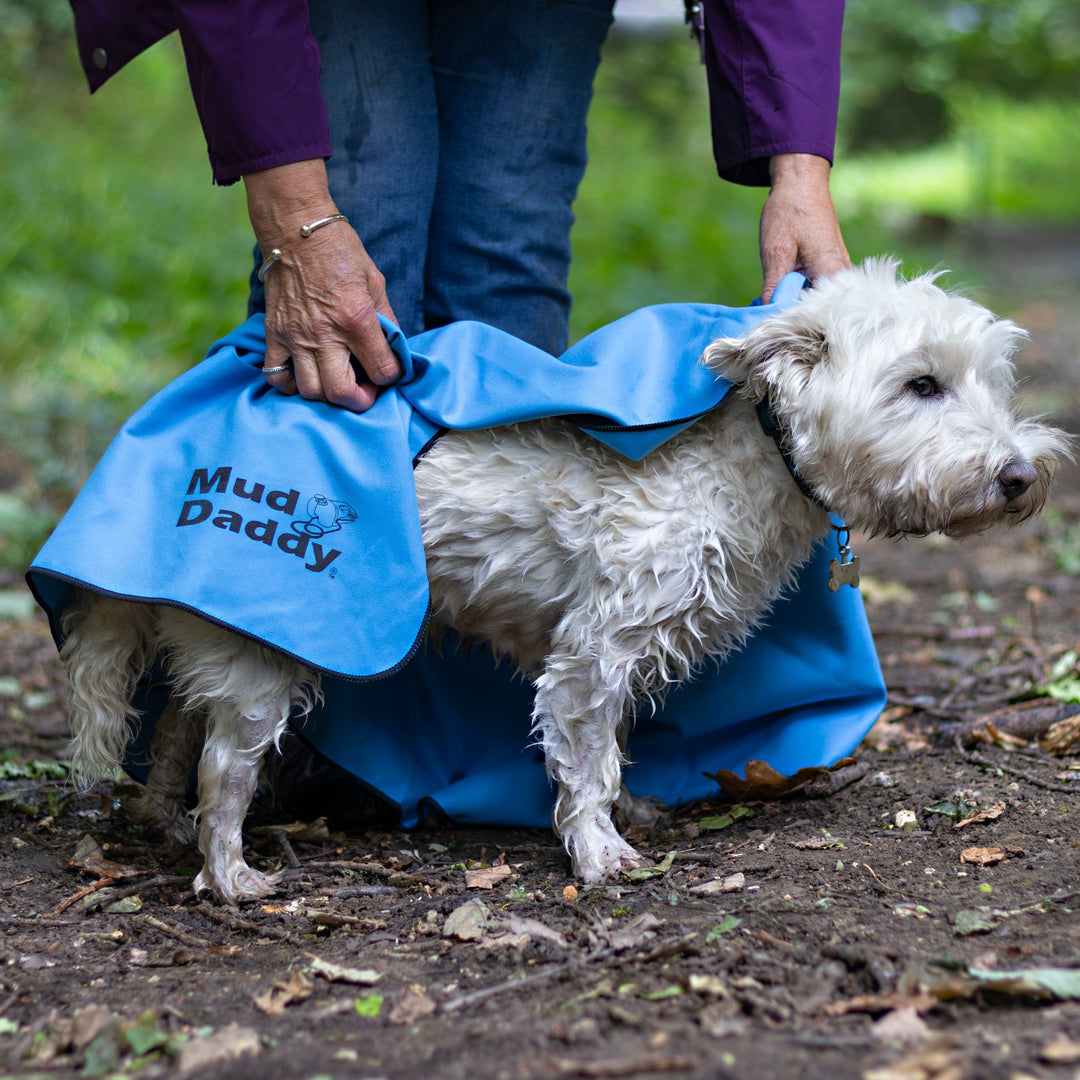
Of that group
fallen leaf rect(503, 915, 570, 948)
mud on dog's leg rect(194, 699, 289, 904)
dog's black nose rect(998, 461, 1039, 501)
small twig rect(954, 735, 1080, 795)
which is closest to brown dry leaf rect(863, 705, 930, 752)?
small twig rect(954, 735, 1080, 795)

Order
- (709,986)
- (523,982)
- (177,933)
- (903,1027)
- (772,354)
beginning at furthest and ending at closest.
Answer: (772,354) → (177,933) → (523,982) → (709,986) → (903,1027)

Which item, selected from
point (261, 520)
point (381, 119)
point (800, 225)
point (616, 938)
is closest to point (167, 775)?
point (261, 520)

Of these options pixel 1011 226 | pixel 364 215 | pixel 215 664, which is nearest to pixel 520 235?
pixel 364 215

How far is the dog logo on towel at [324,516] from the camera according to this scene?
2.56 meters

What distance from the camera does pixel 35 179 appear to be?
8336 millimetres

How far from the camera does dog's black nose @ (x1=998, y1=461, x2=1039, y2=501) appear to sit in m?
2.51

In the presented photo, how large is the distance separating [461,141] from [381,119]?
290mm

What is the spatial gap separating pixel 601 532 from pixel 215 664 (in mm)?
955

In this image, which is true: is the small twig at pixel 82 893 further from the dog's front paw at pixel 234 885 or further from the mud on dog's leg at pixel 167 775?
the mud on dog's leg at pixel 167 775

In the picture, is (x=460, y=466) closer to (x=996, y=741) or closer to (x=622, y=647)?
(x=622, y=647)

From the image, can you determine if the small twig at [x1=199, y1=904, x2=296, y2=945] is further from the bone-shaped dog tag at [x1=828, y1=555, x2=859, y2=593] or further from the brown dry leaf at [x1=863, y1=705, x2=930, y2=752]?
the brown dry leaf at [x1=863, y1=705, x2=930, y2=752]

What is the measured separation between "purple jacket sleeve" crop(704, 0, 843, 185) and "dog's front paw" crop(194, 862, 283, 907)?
2.23 meters

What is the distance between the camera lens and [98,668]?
9.01 feet

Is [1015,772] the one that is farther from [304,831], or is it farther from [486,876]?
[304,831]
